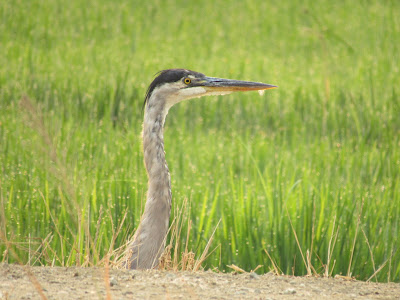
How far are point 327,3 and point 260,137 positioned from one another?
939cm

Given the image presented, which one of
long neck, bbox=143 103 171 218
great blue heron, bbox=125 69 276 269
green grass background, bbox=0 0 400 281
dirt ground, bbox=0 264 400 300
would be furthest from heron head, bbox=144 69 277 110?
dirt ground, bbox=0 264 400 300

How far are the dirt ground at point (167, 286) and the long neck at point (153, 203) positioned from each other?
0.64 m

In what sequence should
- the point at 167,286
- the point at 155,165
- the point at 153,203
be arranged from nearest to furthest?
the point at 167,286 < the point at 153,203 < the point at 155,165

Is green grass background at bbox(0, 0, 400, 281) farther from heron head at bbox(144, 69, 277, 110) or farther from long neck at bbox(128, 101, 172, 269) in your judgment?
heron head at bbox(144, 69, 277, 110)

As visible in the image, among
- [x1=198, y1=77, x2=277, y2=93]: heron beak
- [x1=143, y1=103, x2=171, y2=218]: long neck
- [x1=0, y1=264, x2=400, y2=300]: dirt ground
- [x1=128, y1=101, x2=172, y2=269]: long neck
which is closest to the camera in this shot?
[x1=0, y1=264, x2=400, y2=300]: dirt ground

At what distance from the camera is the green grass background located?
5.18 meters

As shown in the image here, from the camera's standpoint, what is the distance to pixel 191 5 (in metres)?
16.0

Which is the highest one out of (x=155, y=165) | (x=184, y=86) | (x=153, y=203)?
(x=184, y=86)

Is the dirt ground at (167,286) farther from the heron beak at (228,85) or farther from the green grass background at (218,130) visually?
the heron beak at (228,85)

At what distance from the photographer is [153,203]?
13.5 ft

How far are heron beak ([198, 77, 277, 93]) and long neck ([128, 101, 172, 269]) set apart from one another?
0.47m

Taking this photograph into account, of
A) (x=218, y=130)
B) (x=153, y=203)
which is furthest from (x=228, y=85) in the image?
(x=218, y=130)

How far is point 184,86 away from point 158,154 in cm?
65

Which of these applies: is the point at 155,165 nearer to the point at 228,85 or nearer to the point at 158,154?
the point at 158,154
